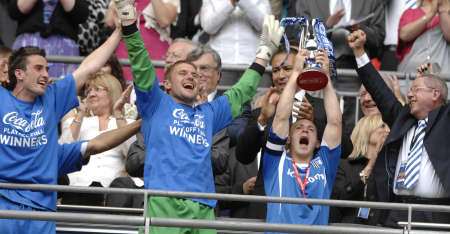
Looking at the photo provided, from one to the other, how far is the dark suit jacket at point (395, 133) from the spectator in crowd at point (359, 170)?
19cm

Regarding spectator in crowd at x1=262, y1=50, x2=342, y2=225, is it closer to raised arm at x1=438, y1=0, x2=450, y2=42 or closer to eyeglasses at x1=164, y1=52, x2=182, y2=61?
eyeglasses at x1=164, y1=52, x2=182, y2=61

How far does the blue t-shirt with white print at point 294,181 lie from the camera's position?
1250cm

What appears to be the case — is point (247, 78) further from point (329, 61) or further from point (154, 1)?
point (154, 1)

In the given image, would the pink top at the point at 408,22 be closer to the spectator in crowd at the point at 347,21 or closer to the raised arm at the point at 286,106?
the spectator in crowd at the point at 347,21

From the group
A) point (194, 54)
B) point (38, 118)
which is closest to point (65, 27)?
point (194, 54)

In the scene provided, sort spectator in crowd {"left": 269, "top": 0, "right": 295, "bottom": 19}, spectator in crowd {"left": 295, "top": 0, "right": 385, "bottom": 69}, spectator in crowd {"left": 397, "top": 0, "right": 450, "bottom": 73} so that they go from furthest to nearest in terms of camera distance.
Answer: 1. spectator in crowd {"left": 269, "top": 0, "right": 295, "bottom": 19}
2. spectator in crowd {"left": 295, "top": 0, "right": 385, "bottom": 69}
3. spectator in crowd {"left": 397, "top": 0, "right": 450, "bottom": 73}

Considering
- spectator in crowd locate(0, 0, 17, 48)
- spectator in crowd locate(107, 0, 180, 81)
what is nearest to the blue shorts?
spectator in crowd locate(107, 0, 180, 81)

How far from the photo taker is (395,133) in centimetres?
1337

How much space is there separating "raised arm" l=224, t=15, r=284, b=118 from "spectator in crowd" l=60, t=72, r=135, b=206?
1308 mm

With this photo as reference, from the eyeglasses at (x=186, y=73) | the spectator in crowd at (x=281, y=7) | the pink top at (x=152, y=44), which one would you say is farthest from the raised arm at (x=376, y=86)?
the pink top at (x=152, y=44)

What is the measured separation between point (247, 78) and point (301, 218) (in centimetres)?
118

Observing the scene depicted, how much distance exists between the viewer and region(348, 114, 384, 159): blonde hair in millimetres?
14094

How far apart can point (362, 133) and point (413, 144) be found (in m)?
0.97

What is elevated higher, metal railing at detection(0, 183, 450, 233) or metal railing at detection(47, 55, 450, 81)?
metal railing at detection(47, 55, 450, 81)
